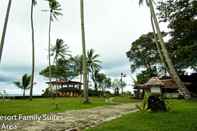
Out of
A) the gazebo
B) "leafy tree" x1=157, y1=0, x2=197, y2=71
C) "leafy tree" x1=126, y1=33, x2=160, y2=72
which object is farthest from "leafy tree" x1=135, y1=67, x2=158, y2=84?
"leafy tree" x1=157, y1=0, x2=197, y2=71

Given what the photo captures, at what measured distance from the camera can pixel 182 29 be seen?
129ft

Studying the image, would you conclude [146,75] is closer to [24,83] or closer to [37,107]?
[24,83]

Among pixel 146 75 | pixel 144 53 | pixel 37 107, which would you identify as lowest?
pixel 37 107

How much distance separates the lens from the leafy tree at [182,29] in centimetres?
3706

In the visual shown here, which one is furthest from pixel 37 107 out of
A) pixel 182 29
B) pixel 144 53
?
pixel 144 53

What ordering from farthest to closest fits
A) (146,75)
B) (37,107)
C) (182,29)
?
1. (146,75)
2. (182,29)
3. (37,107)

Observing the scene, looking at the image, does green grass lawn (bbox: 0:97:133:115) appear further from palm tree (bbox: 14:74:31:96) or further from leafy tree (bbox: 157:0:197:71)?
palm tree (bbox: 14:74:31:96)

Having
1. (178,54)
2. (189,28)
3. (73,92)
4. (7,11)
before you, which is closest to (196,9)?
(189,28)

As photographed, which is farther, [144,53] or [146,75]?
[146,75]

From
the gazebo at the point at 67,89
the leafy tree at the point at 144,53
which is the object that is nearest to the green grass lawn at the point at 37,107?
the leafy tree at the point at 144,53

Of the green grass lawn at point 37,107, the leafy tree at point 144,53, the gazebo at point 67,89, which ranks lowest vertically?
the green grass lawn at point 37,107

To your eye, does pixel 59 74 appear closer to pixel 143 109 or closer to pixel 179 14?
pixel 179 14

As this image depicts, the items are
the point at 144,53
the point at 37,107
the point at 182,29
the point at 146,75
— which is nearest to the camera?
the point at 37,107

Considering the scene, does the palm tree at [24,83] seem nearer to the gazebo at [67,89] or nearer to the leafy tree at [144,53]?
the gazebo at [67,89]
